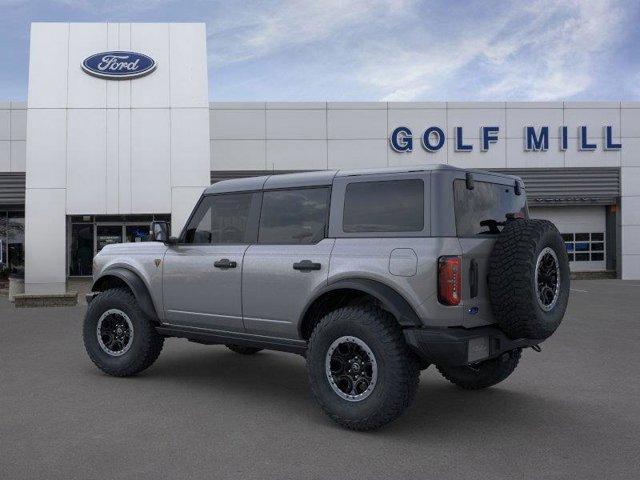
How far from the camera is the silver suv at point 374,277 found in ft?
15.0

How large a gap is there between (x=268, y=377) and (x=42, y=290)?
14872 millimetres

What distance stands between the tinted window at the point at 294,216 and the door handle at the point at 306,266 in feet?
0.68

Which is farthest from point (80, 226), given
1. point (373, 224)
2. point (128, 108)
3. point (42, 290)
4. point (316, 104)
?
point (373, 224)

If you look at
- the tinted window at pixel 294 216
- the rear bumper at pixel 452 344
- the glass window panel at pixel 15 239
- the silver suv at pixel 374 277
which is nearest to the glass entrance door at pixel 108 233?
the glass window panel at pixel 15 239

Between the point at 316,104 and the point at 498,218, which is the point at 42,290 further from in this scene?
the point at 498,218

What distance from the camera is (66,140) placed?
19.1m

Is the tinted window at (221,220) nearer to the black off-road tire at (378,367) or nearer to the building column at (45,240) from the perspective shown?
the black off-road tire at (378,367)

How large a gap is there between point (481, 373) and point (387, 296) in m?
1.84

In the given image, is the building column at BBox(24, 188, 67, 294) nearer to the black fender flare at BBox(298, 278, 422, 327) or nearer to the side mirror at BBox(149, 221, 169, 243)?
the side mirror at BBox(149, 221, 169, 243)

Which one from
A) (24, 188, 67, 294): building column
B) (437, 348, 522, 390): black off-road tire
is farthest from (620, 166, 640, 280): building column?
(437, 348, 522, 390): black off-road tire

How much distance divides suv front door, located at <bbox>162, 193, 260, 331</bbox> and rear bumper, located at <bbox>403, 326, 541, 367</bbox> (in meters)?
1.86

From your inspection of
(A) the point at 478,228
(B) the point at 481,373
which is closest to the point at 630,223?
(B) the point at 481,373

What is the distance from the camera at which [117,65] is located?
19.4 m

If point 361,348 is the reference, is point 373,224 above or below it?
above
